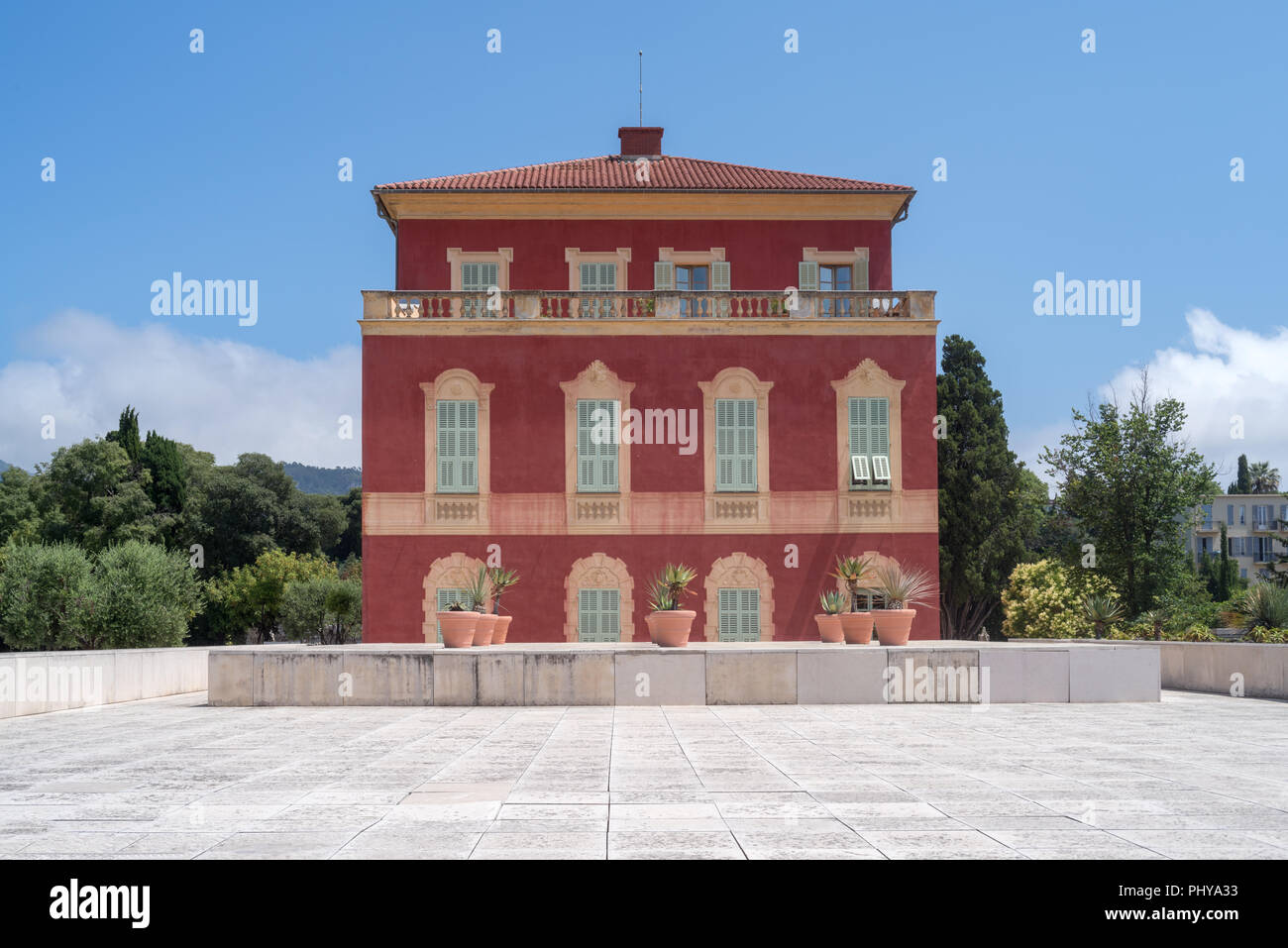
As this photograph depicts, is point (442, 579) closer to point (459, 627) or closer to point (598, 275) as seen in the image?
point (459, 627)

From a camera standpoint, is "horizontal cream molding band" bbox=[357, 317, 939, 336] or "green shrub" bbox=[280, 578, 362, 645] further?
"green shrub" bbox=[280, 578, 362, 645]

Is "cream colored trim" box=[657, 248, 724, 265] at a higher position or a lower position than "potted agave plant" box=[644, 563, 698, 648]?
higher

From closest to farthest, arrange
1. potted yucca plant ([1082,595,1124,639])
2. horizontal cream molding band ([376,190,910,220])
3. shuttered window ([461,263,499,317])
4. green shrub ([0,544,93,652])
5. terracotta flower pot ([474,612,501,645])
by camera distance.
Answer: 1. terracotta flower pot ([474,612,501,645])
2. green shrub ([0,544,93,652])
3. potted yucca plant ([1082,595,1124,639])
4. horizontal cream molding band ([376,190,910,220])
5. shuttered window ([461,263,499,317])

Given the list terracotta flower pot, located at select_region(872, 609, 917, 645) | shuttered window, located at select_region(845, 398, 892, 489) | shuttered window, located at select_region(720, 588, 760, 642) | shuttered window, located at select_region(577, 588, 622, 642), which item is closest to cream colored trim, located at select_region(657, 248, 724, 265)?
shuttered window, located at select_region(845, 398, 892, 489)

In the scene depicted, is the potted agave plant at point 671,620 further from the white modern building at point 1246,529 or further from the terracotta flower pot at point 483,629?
the white modern building at point 1246,529

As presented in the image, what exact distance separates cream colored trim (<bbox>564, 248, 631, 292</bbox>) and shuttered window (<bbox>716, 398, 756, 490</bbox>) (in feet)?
13.3

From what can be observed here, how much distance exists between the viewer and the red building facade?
25969 millimetres

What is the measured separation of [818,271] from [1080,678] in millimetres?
13985

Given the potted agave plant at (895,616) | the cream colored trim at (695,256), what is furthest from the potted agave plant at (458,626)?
the cream colored trim at (695,256)

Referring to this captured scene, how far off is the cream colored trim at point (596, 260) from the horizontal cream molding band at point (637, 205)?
0.85m

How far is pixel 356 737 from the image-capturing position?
486 inches

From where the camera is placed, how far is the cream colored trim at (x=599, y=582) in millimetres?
25953

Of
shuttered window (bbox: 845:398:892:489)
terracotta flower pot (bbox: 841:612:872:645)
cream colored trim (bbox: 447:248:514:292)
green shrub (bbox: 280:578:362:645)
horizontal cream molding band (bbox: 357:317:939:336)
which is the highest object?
cream colored trim (bbox: 447:248:514:292)

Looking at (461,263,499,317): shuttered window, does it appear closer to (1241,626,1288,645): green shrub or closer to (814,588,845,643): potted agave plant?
(814,588,845,643): potted agave plant
